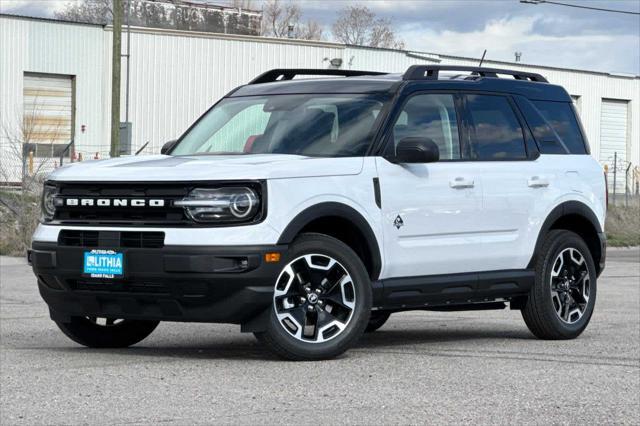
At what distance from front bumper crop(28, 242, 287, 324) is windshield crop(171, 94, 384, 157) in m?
1.09

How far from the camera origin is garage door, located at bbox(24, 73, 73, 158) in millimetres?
50369

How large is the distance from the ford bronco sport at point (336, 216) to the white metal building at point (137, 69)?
1508 inches

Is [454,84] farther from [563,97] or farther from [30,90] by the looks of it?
[30,90]

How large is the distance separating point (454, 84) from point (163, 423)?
438cm

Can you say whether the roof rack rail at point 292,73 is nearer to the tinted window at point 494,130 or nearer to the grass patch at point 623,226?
the tinted window at point 494,130

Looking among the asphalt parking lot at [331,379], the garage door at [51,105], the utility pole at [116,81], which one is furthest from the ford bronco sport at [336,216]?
the garage door at [51,105]

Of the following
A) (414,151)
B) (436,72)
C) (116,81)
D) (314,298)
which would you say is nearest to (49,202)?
(314,298)

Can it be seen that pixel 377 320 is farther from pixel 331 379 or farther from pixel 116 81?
pixel 116 81

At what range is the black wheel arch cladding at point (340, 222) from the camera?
841cm

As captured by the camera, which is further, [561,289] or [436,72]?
[561,289]

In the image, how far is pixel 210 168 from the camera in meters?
8.35

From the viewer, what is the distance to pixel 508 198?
9.92m

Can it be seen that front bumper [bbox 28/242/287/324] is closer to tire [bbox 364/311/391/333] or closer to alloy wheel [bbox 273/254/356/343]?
alloy wheel [bbox 273/254/356/343]

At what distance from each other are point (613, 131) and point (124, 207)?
213 ft
